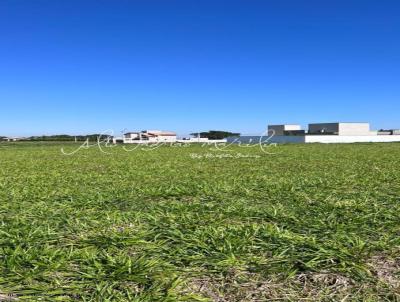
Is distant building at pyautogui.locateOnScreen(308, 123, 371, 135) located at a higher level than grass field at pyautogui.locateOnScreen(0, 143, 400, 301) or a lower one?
higher

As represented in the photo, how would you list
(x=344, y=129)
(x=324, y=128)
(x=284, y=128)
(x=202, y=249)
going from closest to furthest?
(x=202, y=249) < (x=344, y=129) < (x=324, y=128) < (x=284, y=128)

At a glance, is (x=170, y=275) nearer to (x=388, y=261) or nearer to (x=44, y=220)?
(x=388, y=261)

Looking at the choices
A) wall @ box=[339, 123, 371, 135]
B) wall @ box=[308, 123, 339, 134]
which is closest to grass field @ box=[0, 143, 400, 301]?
wall @ box=[339, 123, 371, 135]

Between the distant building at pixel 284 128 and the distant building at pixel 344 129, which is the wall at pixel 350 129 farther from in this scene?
the distant building at pixel 284 128

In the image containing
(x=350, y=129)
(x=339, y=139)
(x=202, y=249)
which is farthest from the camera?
(x=350, y=129)

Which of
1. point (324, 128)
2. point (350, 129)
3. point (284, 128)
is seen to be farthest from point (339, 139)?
point (284, 128)

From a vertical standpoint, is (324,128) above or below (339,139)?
above

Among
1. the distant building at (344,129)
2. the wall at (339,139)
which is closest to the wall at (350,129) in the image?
the distant building at (344,129)

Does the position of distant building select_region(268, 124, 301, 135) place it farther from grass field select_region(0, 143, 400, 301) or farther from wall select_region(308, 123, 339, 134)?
grass field select_region(0, 143, 400, 301)

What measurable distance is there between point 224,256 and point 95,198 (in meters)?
3.97

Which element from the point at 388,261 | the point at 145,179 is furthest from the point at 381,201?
the point at 145,179

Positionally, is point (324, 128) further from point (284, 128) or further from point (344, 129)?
point (284, 128)

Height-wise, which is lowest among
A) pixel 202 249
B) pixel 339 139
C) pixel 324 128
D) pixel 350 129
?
pixel 339 139

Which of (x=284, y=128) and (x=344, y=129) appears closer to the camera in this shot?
(x=344, y=129)
